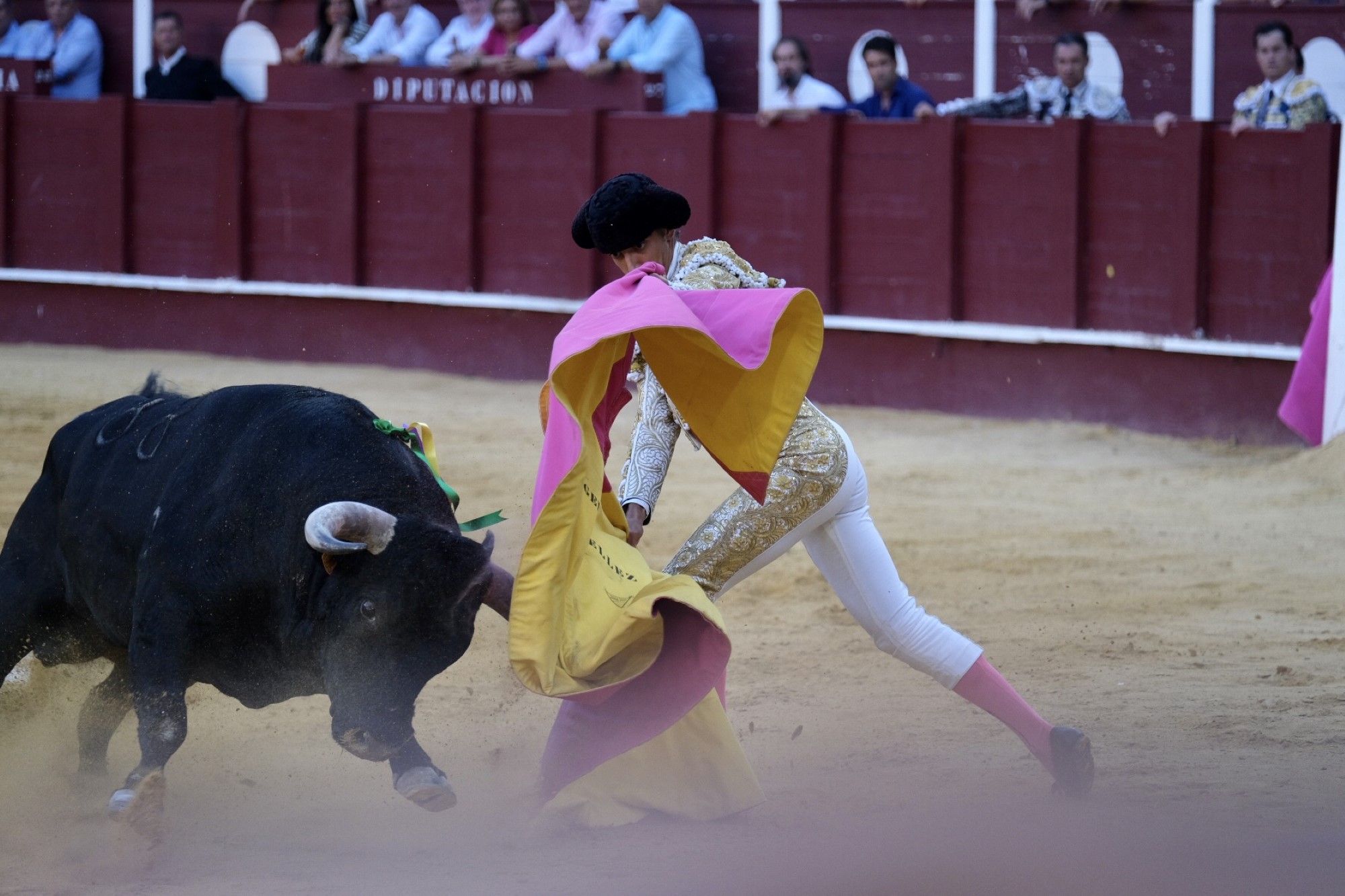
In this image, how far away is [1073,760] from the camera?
337cm

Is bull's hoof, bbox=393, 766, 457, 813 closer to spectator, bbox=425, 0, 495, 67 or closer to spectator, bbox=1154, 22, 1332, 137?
spectator, bbox=1154, 22, 1332, 137

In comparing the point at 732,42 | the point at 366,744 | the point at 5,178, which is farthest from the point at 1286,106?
the point at 5,178

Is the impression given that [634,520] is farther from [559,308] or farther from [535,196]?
[535,196]

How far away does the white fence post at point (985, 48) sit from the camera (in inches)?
341

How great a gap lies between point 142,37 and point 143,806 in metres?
8.91

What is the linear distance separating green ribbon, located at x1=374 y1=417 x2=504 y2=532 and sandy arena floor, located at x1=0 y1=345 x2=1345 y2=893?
0.07m

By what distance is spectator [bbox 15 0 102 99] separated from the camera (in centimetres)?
1051

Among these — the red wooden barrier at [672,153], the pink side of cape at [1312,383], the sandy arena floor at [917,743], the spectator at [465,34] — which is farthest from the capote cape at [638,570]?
the spectator at [465,34]

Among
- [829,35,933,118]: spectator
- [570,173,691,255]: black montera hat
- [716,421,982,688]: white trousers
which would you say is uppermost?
[829,35,933,118]: spectator

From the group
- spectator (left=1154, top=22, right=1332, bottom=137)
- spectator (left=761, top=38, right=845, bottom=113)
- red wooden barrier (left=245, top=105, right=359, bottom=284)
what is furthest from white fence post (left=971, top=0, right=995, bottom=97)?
red wooden barrier (left=245, top=105, right=359, bottom=284)

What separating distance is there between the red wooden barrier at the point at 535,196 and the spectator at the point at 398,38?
2.24 feet

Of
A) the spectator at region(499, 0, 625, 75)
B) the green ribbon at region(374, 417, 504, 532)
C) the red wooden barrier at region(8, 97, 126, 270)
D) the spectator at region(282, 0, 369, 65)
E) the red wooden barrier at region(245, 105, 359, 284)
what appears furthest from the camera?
the red wooden barrier at region(8, 97, 126, 270)

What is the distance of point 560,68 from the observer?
8.95 metres

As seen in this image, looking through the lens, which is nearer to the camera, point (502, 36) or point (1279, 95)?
point (1279, 95)
